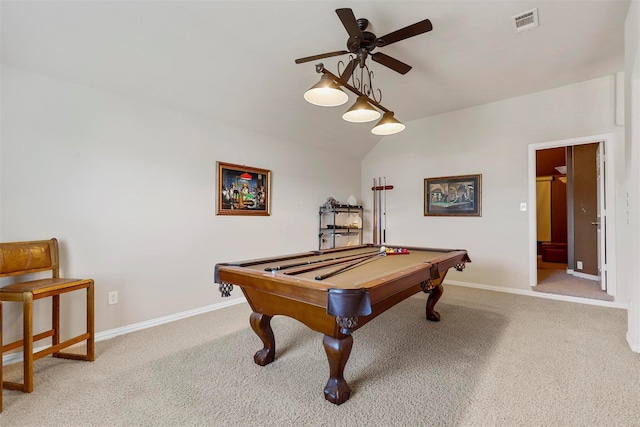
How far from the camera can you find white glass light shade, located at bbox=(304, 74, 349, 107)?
1.94 metres

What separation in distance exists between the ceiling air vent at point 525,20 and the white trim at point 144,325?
13.3ft

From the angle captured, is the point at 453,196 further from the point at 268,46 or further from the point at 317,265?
the point at 268,46

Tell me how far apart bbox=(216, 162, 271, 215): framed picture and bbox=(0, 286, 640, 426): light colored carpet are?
142 centimetres

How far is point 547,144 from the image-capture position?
379 cm

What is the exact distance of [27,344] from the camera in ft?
5.81

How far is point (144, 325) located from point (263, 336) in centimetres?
151

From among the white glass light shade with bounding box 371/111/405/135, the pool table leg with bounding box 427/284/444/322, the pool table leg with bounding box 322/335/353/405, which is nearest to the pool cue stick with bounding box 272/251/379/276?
the pool table leg with bounding box 322/335/353/405

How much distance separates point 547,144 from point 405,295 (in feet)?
10.4

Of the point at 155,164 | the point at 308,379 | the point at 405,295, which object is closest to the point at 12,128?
the point at 155,164

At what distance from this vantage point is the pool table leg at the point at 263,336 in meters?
2.08

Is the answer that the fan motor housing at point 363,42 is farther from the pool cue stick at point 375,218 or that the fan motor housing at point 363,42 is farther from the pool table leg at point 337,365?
the pool cue stick at point 375,218

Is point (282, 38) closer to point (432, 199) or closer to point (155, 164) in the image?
point (155, 164)

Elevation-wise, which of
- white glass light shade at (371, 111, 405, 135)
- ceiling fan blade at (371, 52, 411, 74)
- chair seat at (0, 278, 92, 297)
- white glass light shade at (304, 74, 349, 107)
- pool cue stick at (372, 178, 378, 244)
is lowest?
chair seat at (0, 278, 92, 297)

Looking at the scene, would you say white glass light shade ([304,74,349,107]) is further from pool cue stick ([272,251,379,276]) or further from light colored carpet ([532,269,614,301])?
light colored carpet ([532,269,614,301])
